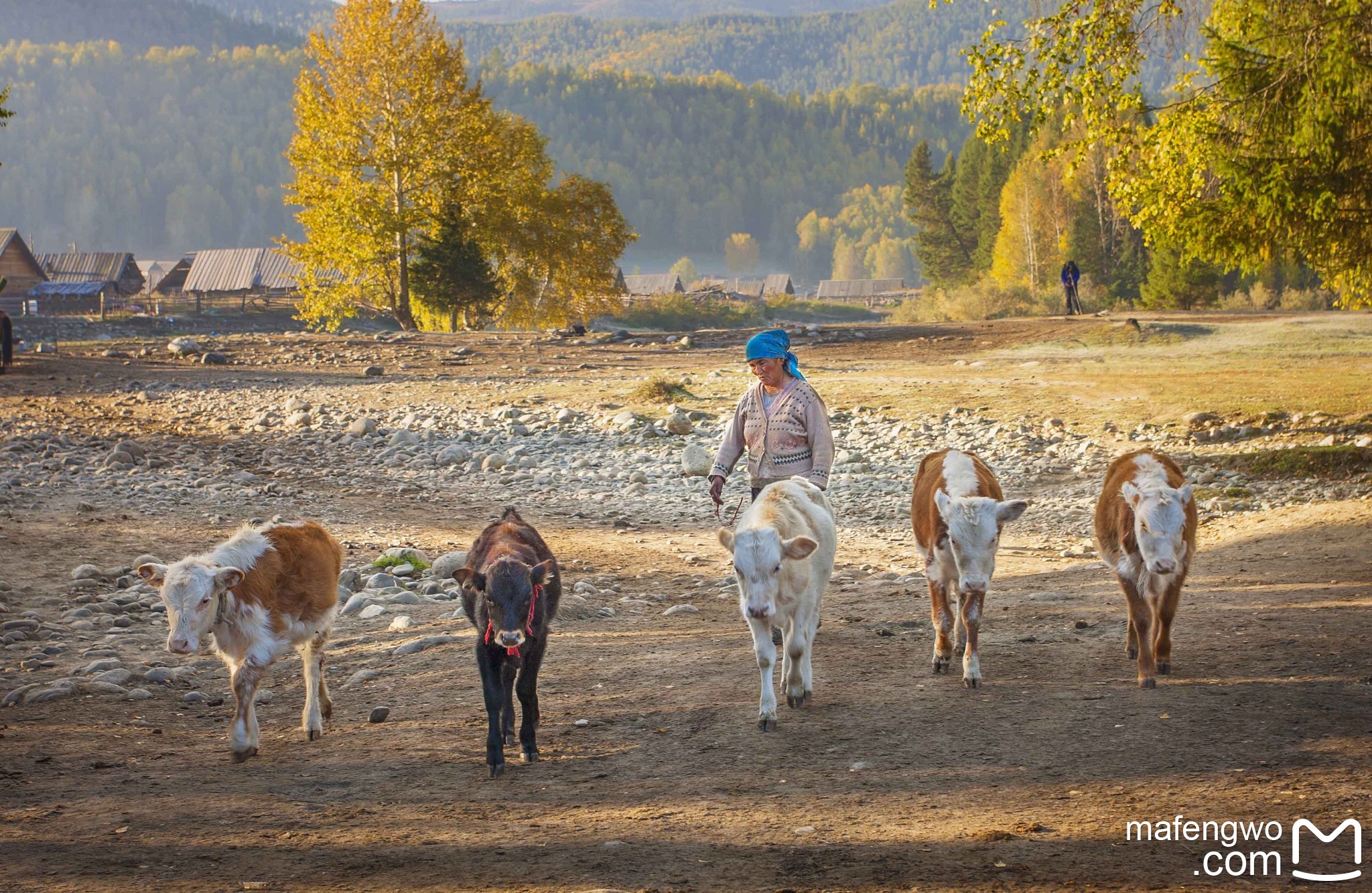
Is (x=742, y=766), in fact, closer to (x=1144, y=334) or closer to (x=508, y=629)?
(x=508, y=629)

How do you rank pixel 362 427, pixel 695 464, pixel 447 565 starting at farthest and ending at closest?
pixel 362 427
pixel 695 464
pixel 447 565

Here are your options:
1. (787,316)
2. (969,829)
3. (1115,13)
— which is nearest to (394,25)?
(1115,13)

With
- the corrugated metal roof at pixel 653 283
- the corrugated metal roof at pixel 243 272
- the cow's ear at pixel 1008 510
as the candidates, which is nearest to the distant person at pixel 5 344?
the cow's ear at pixel 1008 510

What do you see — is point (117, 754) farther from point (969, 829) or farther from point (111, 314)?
point (111, 314)

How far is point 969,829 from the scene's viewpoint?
17.4ft

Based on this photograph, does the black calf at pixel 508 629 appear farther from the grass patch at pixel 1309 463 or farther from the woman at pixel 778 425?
the grass patch at pixel 1309 463

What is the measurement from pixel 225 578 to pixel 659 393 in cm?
1723

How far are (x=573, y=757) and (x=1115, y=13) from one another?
12240mm

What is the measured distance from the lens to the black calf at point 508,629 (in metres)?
6.46

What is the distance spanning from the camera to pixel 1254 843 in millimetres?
4926

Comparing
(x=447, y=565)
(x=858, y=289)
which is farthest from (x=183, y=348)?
(x=858, y=289)

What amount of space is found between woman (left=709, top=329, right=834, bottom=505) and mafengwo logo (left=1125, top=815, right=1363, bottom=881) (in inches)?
161

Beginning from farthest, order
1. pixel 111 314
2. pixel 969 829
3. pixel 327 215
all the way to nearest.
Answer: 1. pixel 111 314
2. pixel 327 215
3. pixel 969 829

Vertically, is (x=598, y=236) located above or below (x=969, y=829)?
above
